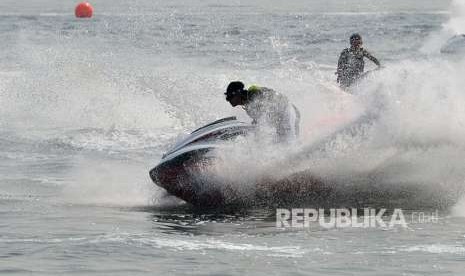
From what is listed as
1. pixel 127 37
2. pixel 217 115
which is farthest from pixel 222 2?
pixel 217 115

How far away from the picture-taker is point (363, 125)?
13.5 metres

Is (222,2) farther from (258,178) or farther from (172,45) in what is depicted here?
(258,178)

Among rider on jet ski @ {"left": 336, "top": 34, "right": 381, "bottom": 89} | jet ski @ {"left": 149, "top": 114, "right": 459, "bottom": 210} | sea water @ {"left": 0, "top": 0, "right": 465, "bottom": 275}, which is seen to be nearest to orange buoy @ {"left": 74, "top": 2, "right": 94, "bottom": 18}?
sea water @ {"left": 0, "top": 0, "right": 465, "bottom": 275}

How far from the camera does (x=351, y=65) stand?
18500mm

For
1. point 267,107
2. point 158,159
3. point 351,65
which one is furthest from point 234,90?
point 351,65

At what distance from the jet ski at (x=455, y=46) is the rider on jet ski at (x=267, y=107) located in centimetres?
2703

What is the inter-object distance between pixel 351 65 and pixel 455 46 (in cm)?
2290

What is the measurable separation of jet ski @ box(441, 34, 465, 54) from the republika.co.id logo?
2721cm

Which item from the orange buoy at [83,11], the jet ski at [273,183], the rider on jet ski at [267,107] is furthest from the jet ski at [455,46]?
the rider on jet ski at [267,107]

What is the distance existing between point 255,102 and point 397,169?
1.96 meters

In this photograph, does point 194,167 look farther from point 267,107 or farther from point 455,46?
point 455,46

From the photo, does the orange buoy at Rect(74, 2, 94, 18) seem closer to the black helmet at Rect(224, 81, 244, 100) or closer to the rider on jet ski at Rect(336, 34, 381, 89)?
the rider on jet ski at Rect(336, 34, 381, 89)

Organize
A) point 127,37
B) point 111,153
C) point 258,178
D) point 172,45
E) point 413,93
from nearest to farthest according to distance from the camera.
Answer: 1. point 258,178
2. point 413,93
3. point 111,153
4. point 172,45
5. point 127,37

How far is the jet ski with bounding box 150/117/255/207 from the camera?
509 inches
